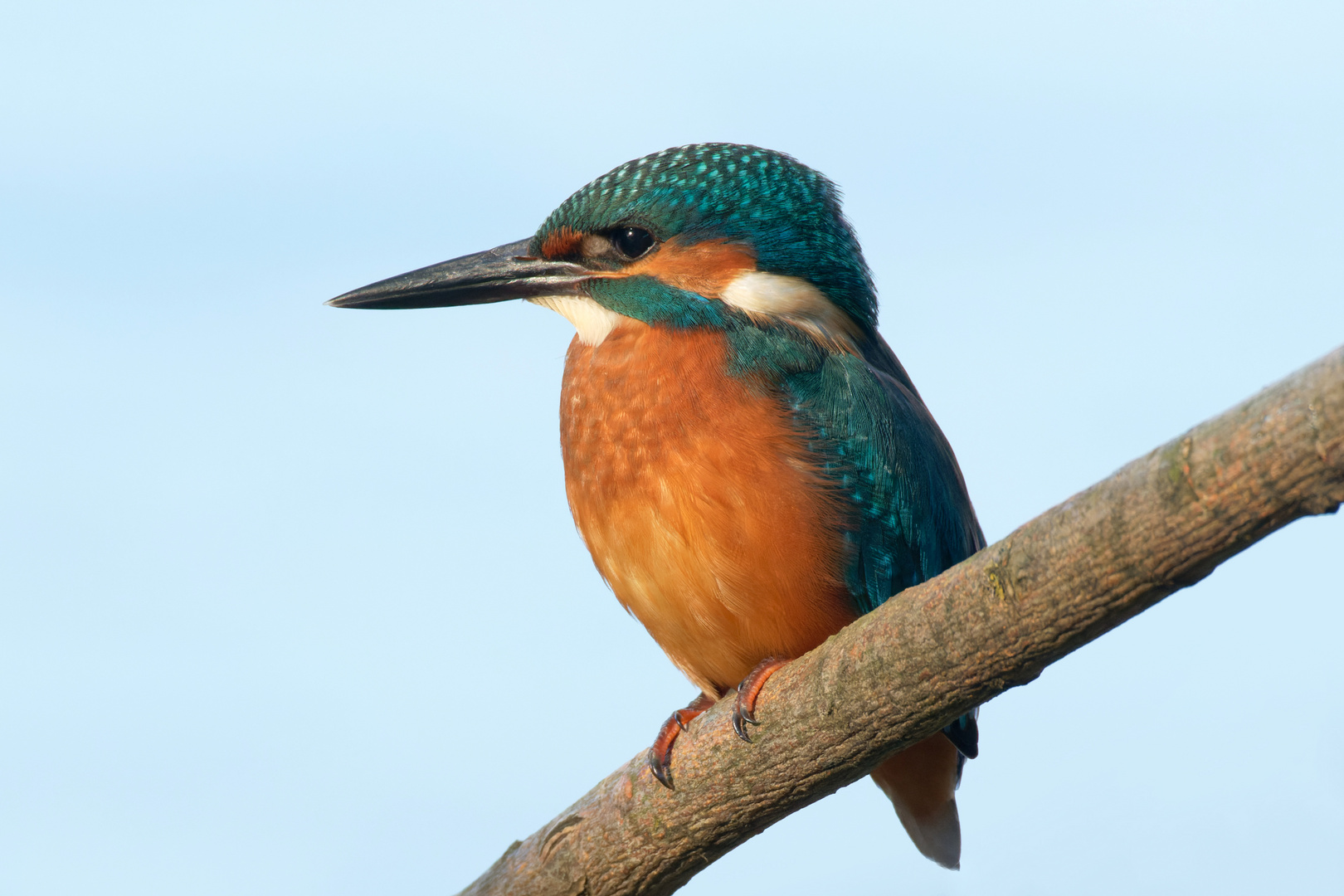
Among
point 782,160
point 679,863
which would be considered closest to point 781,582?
point 679,863

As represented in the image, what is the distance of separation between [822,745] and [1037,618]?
684 mm

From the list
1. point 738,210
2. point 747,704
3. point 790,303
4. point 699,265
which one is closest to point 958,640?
point 747,704

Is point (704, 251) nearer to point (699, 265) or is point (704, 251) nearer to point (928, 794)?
point (699, 265)

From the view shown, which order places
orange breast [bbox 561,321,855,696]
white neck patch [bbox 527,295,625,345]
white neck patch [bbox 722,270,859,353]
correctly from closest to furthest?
1. orange breast [bbox 561,321,855,696]
2. white neck patch [bbox 722,270,859,353]
3. white neck patch [bbox 527,295,625,345]

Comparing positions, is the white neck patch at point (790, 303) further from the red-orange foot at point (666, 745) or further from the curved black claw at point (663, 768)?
the curved black claw at point (663, 768)

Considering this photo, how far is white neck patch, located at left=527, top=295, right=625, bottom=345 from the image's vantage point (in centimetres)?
382

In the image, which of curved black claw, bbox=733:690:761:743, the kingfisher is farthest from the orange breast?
curved black claw, bbox=733:690:761:743

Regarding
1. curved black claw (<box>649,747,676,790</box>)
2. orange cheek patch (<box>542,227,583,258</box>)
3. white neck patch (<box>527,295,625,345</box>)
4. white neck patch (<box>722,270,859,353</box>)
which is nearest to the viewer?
curved black claw (<box>649,747,676,790</box>)

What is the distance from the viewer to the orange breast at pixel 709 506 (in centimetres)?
331

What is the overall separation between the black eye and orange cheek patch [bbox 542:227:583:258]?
6.0 inches

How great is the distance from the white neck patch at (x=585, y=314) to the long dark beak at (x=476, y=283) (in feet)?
0.09

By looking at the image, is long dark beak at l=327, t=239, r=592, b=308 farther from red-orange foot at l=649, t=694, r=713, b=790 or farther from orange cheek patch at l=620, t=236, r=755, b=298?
red-orange foot at l=649, t=694, r=713, b=790

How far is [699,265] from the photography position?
149 inches

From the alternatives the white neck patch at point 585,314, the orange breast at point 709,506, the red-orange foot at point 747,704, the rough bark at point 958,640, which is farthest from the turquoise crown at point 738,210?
the rough bark at point 958,640
